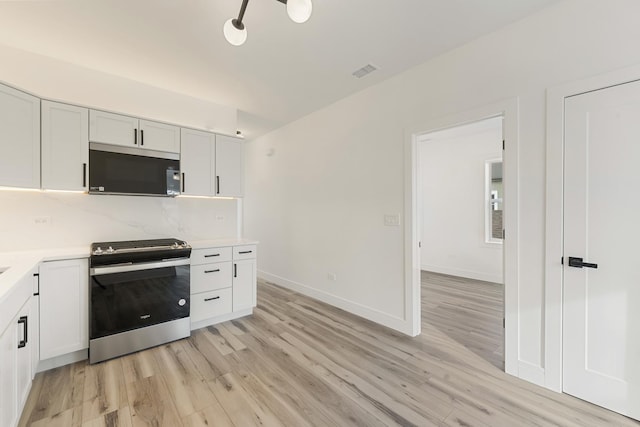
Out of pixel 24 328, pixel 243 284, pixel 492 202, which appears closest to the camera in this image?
pixel 24 328

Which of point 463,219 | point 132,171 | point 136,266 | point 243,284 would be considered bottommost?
point 243,284

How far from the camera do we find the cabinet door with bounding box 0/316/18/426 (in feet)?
4.31

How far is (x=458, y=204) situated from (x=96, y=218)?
234 inches

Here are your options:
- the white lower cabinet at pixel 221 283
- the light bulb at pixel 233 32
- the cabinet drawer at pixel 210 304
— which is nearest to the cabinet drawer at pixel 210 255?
the white lower cabinet at pixel 221 283

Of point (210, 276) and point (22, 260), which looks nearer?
point (22, 260)

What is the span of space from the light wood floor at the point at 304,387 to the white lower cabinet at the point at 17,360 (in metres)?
0.26

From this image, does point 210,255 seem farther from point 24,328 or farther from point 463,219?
point 463,219

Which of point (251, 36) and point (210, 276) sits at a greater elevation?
point (251, 36)

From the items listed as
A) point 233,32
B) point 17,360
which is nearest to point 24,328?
point 17,360

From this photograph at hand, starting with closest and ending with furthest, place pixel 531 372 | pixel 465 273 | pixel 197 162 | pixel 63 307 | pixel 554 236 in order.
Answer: pixel 554 236, pixel 531 372, pixel 63 307, pixel 197 162, pixel 465 273

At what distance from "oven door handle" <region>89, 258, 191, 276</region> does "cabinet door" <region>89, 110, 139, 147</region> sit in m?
1.24

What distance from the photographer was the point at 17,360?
1595 millimetres

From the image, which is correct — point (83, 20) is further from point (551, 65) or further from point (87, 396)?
point (551, 65)

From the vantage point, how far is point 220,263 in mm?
3178
